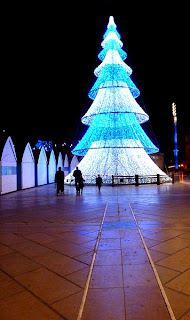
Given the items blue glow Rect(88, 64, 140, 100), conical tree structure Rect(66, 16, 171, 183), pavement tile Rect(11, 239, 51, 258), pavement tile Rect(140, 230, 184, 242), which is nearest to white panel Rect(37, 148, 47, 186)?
conical tree structure Rect(66, 16, 171, 183)

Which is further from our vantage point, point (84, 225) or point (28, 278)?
point (84, 225)

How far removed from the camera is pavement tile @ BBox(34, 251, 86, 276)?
143 inches

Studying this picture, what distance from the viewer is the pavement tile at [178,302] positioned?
249cm

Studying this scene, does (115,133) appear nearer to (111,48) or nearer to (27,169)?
(111,48)

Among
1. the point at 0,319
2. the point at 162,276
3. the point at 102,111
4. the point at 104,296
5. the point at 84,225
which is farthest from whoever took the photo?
the point at 102,111

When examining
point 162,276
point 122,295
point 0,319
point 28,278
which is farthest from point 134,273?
point 0,319

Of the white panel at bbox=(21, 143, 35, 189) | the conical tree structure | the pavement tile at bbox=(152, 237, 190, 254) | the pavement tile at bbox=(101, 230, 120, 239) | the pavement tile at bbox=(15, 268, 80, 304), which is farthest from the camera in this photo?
the conical tree structure

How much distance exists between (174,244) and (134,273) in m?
1.62

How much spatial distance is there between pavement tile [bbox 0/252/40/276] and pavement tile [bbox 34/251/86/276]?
16cm

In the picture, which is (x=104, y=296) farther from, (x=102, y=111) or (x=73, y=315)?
(x=102, y=111)

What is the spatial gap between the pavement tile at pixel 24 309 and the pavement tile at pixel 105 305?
1.15 ft

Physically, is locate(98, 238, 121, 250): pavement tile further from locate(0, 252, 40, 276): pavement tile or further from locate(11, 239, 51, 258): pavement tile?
locate(0, 252, 40, 276): pavement tile

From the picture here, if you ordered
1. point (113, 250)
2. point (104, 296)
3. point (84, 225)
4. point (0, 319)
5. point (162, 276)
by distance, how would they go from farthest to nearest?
point (84, 225) < point (113, 250) < point (162, 276) < point (104, 296) < point (0, 319)

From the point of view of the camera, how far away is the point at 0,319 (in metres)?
2.44
